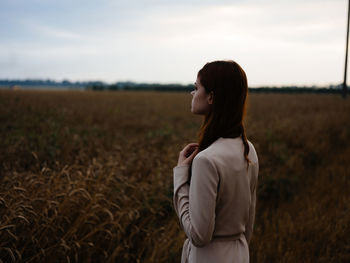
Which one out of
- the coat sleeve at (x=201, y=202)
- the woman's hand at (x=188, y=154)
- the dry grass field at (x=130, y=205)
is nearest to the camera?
the coat sleeve at (x=201, y=202)

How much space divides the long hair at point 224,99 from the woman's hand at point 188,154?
8 cm

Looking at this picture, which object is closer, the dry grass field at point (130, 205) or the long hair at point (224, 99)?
the long hair at point (224, 99)

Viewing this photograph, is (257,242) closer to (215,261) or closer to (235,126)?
(215,261)

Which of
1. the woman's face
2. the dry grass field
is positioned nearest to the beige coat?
the woman's face

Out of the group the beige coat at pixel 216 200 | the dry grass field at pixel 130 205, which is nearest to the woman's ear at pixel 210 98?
the beige coat at pixel 216 200

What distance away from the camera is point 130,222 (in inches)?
145

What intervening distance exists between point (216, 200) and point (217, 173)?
166 millimetres

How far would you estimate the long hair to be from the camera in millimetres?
1384

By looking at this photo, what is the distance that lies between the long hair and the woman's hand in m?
0.08

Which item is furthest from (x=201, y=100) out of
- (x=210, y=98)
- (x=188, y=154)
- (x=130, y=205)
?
A: (x=130, y=205)

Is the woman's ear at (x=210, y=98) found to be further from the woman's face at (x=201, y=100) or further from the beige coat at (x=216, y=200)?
the beige coat at (x=216, y=200)

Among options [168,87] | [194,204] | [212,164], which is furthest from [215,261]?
[168,87]

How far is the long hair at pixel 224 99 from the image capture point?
1384 millimetres

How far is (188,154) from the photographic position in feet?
5.18
